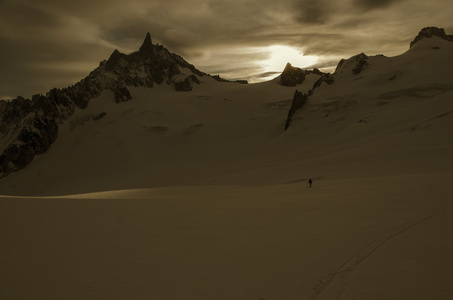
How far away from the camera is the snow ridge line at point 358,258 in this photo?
529 centimetres

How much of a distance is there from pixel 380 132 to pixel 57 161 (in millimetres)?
75642

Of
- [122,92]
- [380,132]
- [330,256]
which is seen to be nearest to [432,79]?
[380,132]

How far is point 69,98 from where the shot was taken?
92.9 metres

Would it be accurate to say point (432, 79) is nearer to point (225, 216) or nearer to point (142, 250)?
point (225, 216)

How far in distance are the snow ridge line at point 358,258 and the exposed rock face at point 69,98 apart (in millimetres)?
90979

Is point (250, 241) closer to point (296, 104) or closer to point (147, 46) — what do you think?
point (296, 104)

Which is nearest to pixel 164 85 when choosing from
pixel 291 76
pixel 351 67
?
pixel 291 76

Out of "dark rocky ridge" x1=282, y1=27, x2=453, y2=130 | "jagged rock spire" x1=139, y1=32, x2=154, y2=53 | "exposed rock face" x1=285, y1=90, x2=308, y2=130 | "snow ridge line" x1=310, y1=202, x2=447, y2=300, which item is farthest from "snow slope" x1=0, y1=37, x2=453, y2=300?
"jagged rock spire" x1=139, y1=32, x2=154, y2=53

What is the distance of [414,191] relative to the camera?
45.8 ft

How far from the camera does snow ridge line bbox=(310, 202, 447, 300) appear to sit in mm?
5289

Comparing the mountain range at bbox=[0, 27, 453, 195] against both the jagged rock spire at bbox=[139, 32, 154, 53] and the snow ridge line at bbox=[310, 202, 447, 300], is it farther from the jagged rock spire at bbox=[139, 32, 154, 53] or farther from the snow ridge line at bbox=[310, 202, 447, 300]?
the snow ridge line at bbox=[310, 202, 447, 300]

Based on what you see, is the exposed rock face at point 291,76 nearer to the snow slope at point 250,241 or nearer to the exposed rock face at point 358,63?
the exposed rock face at point 358,63

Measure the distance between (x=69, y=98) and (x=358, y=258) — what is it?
10625 centimetres

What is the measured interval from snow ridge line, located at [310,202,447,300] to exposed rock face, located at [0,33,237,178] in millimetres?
90979
